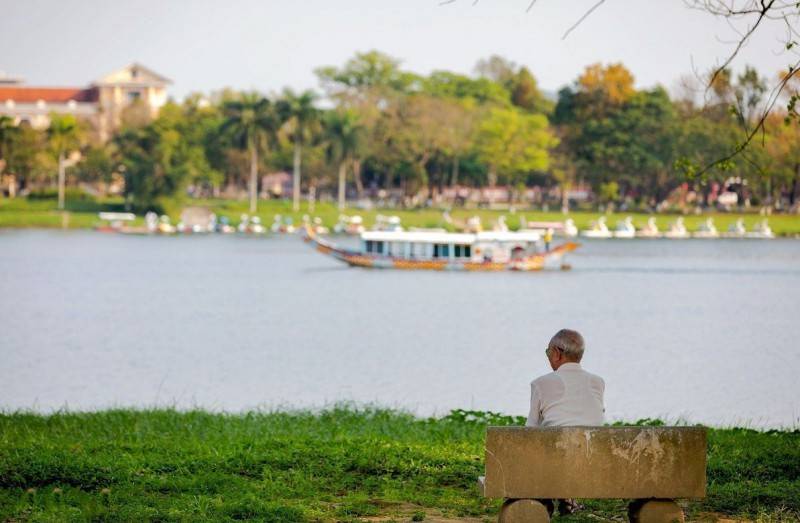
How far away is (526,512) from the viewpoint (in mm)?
8586

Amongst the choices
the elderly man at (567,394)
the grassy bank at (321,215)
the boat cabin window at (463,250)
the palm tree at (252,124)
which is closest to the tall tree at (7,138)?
the grassy bank at (321,215)

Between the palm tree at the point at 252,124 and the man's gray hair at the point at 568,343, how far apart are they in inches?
3703

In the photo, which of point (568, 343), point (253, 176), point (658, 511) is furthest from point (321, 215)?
point (568, 343)

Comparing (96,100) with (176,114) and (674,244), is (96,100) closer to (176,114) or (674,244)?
(176,114)

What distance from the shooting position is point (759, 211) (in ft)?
360

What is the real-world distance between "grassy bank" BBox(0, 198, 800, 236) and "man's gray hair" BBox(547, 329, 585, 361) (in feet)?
273

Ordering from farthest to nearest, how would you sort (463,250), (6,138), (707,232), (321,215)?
(6,138)
(321,215)
(707,232)
(463,250)

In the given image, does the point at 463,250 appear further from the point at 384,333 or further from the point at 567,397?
the point at 567,397

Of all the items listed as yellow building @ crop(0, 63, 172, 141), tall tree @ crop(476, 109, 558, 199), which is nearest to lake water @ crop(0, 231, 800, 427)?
tall tree @ crop(476, 109, 558, 199)

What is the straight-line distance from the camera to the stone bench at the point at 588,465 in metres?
8.45

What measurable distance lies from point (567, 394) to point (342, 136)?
93934 mm

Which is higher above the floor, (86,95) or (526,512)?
(86,95)

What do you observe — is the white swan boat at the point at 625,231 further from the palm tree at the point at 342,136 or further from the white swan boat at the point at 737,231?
the palm tree at the point at 342,136

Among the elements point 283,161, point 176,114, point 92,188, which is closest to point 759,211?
point 283,161
